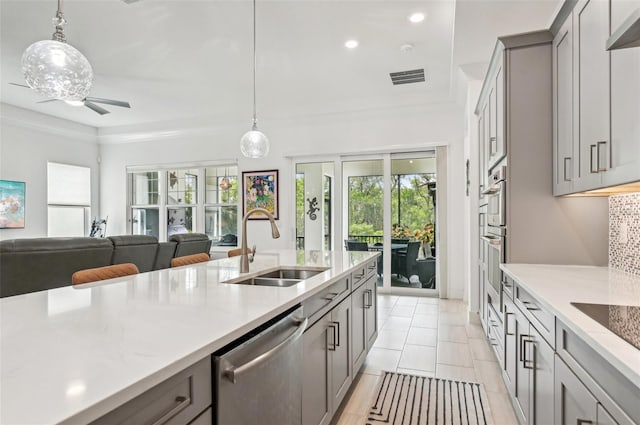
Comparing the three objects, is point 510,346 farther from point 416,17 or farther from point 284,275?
point 416,17

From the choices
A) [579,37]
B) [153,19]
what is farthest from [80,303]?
[153,19]

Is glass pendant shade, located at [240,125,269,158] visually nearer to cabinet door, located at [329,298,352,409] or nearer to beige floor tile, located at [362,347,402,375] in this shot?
cabinet door, located at [329,298,352,409]

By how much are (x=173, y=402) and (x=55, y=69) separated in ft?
8.44

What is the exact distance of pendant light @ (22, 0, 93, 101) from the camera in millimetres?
2273

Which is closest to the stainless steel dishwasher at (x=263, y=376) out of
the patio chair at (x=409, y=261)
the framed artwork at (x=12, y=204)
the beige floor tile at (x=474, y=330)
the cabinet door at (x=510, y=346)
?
the cabinet door at (x=510, y=346)

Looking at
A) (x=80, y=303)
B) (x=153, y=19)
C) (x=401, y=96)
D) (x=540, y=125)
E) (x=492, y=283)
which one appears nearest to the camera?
(x=80, y=303)

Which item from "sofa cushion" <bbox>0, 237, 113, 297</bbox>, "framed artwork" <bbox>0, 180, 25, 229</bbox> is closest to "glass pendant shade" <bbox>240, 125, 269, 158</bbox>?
"sofa cushion" <bbox>0, 237, 113, 297</bbox>

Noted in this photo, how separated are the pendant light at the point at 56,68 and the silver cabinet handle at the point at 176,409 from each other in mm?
2375

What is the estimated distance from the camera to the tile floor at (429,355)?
2.25 m

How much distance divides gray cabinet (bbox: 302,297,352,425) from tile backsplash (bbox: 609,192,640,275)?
1.56m

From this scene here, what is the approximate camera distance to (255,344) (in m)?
1.08

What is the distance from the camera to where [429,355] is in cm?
307

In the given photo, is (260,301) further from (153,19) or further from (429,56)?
(429,56)

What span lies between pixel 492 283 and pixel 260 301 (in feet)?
7.26
